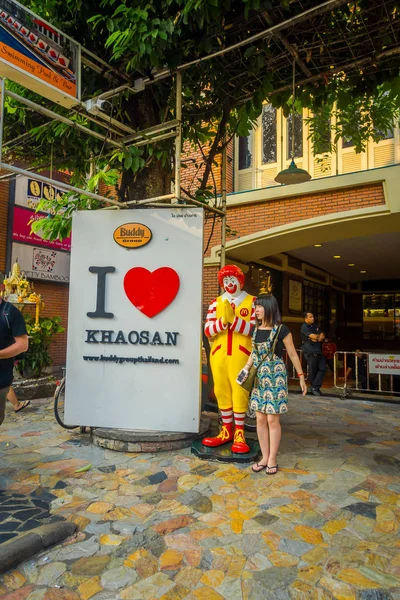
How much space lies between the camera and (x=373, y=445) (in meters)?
5.30

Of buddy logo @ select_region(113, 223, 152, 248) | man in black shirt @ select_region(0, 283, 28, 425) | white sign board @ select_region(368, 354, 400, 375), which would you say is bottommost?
white sign board @ select_region(368, 354, 400, 375)

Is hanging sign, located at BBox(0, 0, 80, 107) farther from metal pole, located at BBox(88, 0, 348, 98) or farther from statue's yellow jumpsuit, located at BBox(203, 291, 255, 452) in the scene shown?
statue's yellow jumpsuit, located at BBox(203, 291, 255, 452)

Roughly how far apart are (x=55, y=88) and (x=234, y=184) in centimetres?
770

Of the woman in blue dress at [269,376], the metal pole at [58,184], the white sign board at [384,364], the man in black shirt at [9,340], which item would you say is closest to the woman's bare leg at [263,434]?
the woman in blue dress at [269,376]

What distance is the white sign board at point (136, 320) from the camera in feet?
16.3

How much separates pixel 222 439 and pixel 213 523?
5.35 feet

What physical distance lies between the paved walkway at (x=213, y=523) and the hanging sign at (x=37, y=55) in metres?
3.64

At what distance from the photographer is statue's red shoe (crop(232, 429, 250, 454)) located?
183 inches

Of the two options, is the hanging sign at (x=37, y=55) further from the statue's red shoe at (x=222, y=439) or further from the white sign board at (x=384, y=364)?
the white sign board at (x=384, y=364)

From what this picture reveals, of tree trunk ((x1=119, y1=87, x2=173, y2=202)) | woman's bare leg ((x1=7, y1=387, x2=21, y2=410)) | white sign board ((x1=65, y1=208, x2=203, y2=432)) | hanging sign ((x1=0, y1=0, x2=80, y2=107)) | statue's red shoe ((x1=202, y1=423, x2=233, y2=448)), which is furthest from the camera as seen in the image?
woman's bare leg ((x1=7, y1=387, x2=21, y2=410))

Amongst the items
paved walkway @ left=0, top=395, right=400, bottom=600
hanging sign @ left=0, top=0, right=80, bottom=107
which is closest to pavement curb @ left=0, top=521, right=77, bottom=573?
paved walkway @ left=0, top=395, right=400, bottom=600

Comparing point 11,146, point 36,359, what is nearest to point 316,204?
point 11,146

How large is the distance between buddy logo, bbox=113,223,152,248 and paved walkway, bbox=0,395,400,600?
2395mm

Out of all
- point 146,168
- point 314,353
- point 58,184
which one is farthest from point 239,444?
point 314,353
